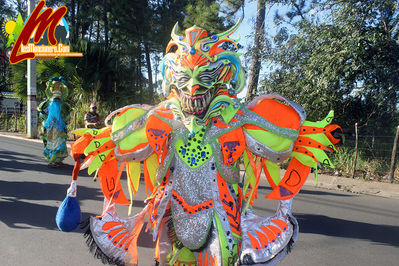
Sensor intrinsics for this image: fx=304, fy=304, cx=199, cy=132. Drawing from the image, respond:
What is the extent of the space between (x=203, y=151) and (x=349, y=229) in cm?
319

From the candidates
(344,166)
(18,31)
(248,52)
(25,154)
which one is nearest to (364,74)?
(344,166)

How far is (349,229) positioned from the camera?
4180mm

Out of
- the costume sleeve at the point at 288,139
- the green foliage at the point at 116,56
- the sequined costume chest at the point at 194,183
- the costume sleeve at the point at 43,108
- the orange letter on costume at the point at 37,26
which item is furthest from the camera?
the green foliage at the point at 116,56

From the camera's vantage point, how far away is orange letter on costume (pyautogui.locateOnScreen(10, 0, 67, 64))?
41.3ft

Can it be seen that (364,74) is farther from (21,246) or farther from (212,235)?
(21,246)

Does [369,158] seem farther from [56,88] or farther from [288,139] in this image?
[56,88]

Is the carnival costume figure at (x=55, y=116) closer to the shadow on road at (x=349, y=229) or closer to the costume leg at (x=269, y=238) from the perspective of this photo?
the shadow on road at (x=349, y=229)

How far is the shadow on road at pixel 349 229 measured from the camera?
153 inches

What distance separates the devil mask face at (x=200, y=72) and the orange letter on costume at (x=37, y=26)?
41.2 ft

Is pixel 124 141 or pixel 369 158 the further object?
pixel 369 158

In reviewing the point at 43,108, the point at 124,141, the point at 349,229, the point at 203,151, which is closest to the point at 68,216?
the point at 124,141

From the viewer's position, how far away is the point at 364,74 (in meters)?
8.28
